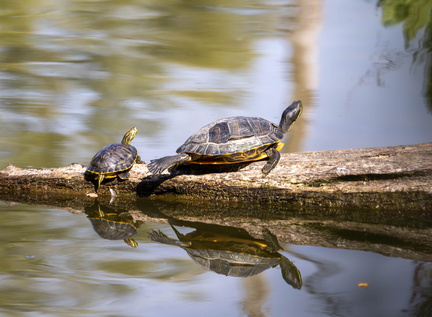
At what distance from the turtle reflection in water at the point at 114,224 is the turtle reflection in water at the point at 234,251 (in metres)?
0.19

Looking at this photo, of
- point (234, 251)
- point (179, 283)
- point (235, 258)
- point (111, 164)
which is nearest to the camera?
point (179, 283)

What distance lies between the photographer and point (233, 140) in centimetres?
467

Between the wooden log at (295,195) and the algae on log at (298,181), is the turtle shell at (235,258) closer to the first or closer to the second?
the wooden log at (295,195)

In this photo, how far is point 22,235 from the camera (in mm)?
4133

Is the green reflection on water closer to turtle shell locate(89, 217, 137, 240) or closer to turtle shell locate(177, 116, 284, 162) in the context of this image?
turtle shell locate(89, 217, 137, 240)

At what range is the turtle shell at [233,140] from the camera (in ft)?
15.1

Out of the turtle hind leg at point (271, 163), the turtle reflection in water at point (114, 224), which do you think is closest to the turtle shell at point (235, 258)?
the turtle reflection in water at point (114, 224)

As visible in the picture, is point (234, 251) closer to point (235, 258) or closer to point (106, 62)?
point (235, 258)

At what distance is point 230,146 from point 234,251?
3.44 ft

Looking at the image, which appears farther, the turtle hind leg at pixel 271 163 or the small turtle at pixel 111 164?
the small turtle at pixel 111 164

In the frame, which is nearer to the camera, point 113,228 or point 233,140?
point 113,228

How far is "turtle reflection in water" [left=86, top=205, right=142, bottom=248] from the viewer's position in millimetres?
4191

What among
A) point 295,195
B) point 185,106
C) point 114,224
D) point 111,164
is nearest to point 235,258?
point 295,195

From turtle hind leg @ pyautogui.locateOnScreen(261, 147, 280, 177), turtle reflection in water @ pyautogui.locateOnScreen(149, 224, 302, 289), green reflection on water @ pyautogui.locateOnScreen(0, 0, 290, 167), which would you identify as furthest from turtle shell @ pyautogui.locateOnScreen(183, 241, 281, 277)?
green reflection on water @ pyautogui.locateOnScreen(0, 0, 290, 167)
